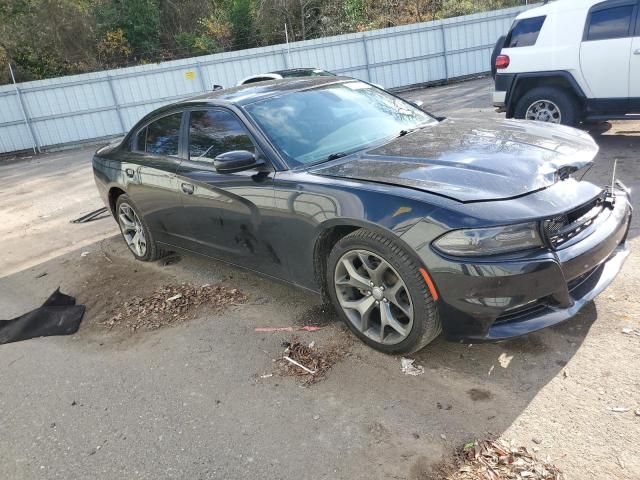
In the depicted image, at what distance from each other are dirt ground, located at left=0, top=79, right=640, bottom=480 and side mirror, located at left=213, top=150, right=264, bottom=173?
118cm

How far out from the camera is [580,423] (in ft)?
8.26

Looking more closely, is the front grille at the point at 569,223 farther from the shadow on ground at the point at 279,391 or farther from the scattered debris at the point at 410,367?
the scattered debris at the point at 410,367

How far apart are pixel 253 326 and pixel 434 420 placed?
167 centimetres

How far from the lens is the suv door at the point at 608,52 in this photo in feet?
21.1

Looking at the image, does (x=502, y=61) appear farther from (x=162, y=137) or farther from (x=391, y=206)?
(x=391, y=206)

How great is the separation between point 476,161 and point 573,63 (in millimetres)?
4738

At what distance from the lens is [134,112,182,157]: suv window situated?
454 centimetres

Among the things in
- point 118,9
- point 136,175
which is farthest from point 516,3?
point 136,175

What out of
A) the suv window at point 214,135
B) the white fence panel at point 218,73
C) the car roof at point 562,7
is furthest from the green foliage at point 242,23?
the suv window at point 214,135

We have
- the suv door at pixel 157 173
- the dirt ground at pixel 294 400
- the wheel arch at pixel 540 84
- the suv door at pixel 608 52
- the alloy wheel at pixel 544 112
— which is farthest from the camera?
the alloy wheel at pixel 544 112

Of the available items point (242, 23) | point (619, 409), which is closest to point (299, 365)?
point (619, 409)

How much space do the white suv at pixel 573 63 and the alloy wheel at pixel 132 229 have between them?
17.6 ft

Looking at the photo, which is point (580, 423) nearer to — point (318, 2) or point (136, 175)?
point (136, 175)

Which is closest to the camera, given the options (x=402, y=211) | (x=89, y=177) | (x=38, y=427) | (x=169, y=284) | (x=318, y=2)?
(x=402, y=211)
